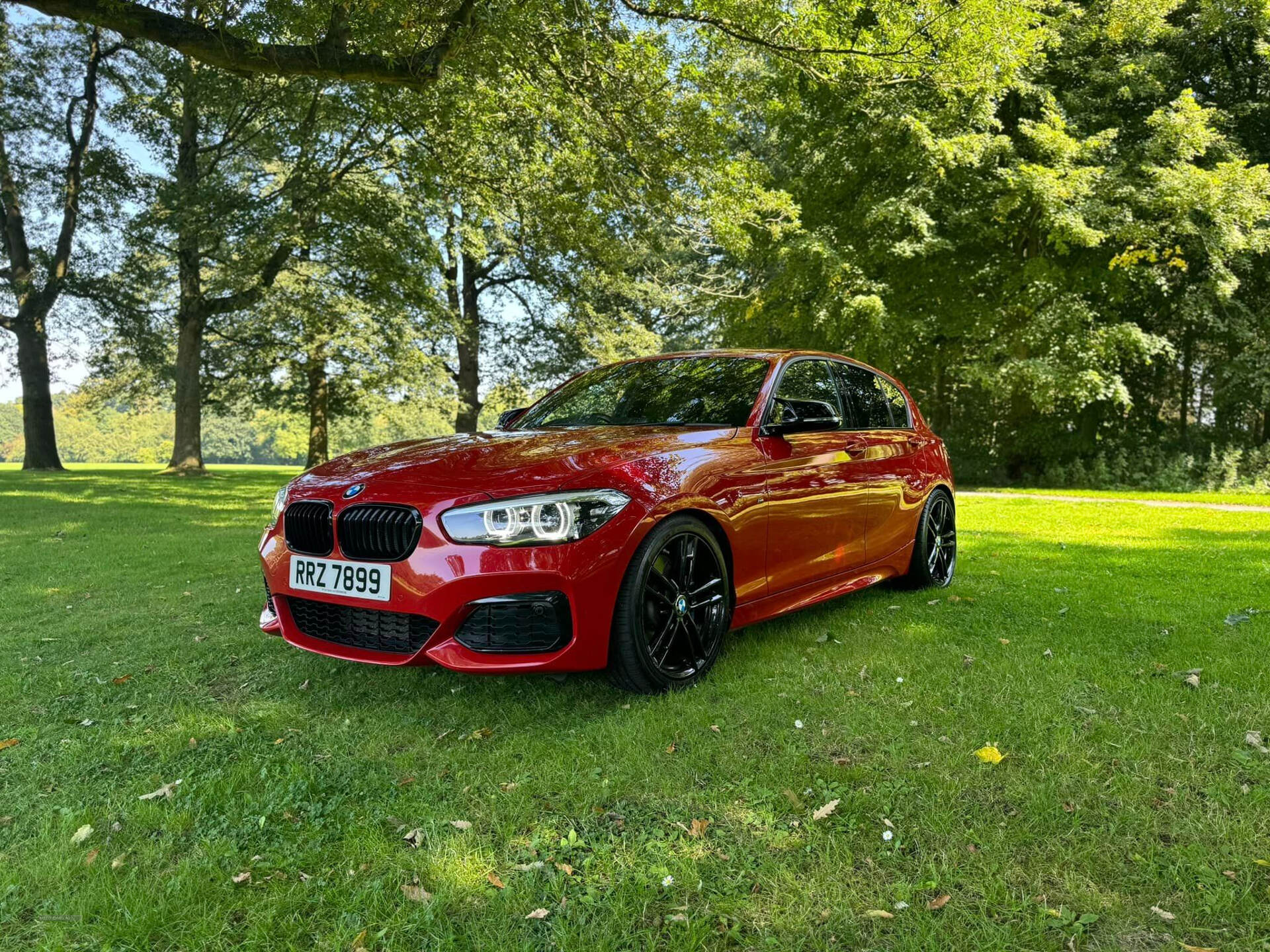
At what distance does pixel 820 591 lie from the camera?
4180mm

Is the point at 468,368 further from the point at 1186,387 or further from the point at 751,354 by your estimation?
the point at 751,354

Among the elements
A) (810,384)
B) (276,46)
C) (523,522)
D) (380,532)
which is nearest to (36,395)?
(276,46)

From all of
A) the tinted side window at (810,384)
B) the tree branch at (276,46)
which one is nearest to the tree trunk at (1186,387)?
the tinted side window at (810,384)

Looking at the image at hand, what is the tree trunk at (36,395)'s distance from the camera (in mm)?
18844

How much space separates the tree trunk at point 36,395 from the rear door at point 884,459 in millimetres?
21138

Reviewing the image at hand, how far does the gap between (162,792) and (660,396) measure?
9.29 feet

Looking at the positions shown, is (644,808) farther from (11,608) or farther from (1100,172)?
(1100,172)

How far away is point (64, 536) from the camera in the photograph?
28.2ft

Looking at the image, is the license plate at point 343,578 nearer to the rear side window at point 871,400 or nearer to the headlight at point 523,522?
the headlight at point 523,522

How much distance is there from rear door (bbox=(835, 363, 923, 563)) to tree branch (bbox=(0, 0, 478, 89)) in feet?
18.8

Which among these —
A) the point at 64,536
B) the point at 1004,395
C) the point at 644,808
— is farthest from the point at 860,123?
the point at 644,808

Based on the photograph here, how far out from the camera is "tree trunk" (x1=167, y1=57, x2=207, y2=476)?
18.1m

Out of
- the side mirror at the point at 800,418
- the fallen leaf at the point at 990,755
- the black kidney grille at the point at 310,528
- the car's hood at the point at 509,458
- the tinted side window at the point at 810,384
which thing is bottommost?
the fallen leaf at the point at 990,755

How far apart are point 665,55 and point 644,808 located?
34.0 feet
